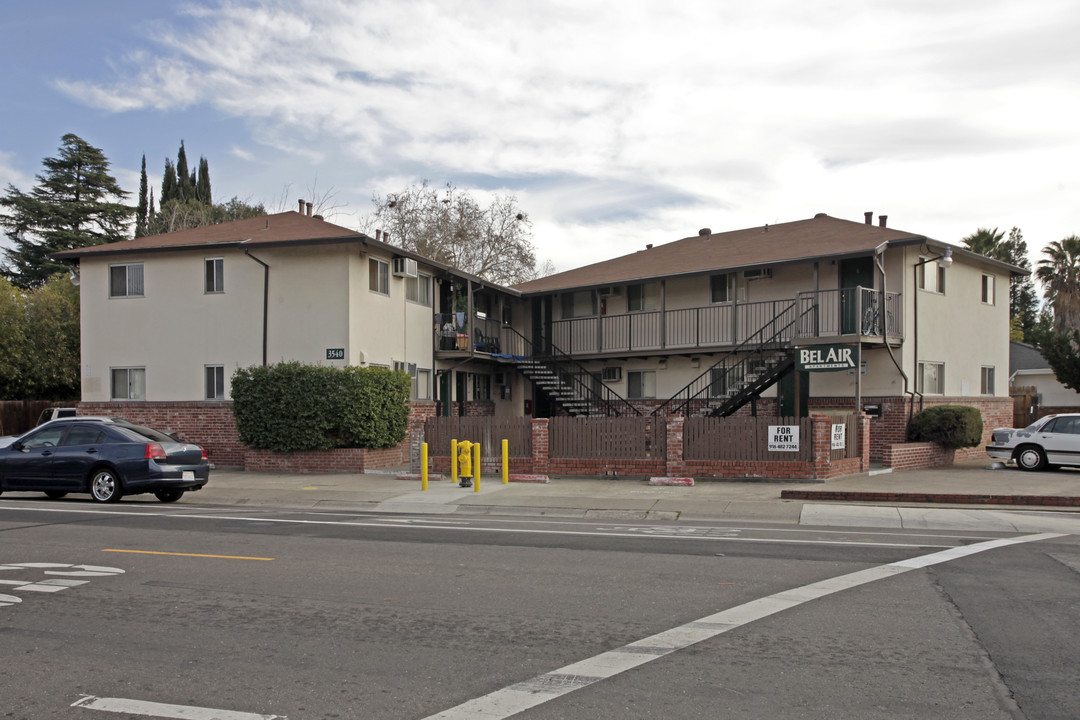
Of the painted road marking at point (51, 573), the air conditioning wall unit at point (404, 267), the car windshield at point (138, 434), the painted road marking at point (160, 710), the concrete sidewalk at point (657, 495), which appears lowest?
the concrete sidewalk at point (657, 495)

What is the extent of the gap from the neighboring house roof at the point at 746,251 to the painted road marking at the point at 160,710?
2124cm

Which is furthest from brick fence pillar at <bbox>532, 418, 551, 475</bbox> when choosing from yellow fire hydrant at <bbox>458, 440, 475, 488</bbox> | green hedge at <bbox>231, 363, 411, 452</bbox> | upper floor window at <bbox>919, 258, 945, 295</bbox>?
upper floor window at <bbox>919, 258, 945, 295</bbox>

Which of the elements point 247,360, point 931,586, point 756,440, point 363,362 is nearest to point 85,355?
point 247,360

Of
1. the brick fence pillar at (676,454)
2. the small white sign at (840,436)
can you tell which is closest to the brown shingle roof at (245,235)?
the brick fence pillar at (676,454)

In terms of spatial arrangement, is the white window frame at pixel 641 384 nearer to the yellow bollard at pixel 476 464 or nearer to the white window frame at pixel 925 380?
the white window frame at pixel 925 380

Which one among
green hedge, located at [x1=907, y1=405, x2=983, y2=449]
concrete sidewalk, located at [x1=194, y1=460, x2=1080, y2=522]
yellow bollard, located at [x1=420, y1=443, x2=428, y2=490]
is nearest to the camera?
concrete sidewalk, located at [x1=194, y1=460, x2=1080, y2=522]

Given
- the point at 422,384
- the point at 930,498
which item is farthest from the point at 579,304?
the point at 930,498

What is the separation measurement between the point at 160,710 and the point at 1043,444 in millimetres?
21371

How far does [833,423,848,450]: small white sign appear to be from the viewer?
19.2 m

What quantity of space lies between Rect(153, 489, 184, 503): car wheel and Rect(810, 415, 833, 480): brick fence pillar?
12512 millimetres

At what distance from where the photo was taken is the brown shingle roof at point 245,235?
81.4ft

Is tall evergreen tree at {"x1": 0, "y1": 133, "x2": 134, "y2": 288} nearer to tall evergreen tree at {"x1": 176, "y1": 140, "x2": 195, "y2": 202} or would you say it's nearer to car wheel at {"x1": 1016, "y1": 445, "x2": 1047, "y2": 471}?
tall evergreen tree at {"x1": 176, "y1": 140, "x2": 195, "y2": 202}

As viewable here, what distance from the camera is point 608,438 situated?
19938mm

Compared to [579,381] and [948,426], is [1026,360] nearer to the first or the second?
[948,426]
